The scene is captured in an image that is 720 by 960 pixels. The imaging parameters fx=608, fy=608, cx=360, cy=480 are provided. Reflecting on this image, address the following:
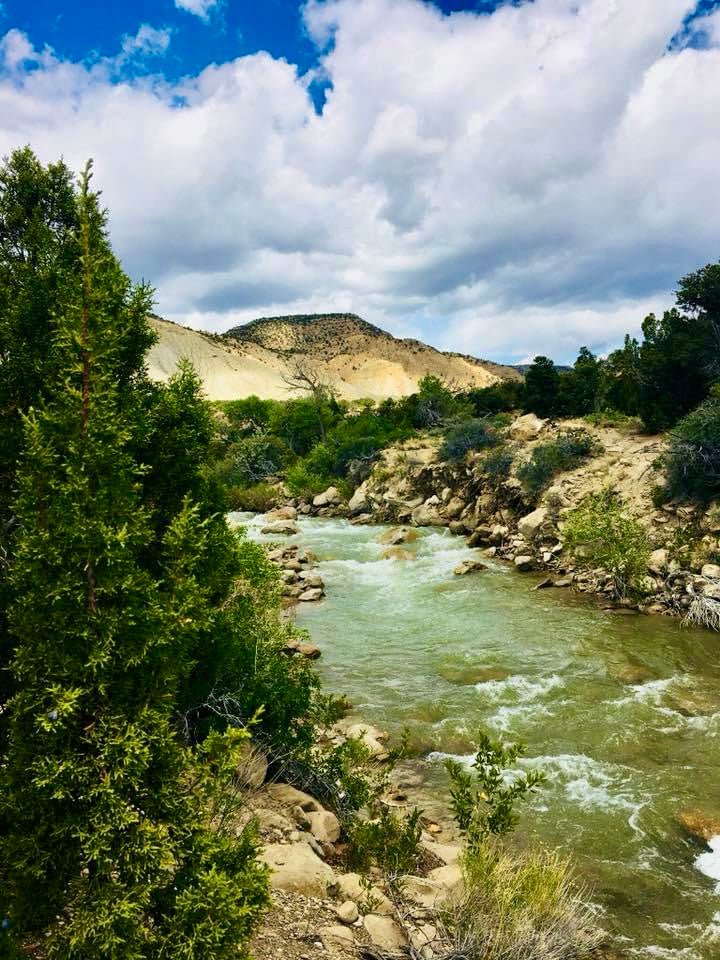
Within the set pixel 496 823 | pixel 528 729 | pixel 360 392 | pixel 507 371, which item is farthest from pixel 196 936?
pixel 507 371

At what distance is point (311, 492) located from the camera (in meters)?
37.3

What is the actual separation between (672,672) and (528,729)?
3.86 metres

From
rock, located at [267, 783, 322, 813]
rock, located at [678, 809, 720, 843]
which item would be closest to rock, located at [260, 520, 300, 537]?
rock, located at [267, 783, 322, 813]

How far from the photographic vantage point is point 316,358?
11312 centimetres

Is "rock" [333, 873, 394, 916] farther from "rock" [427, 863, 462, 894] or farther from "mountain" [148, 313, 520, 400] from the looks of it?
"mountain" [148, 313, 520, 400]

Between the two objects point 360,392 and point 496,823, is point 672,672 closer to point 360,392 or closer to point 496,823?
point 496,823

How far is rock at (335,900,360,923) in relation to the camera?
518 cm

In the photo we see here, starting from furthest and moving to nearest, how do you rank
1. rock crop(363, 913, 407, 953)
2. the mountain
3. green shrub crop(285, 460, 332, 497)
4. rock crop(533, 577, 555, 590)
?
the mountain → green shrub crop(285, 460, 332, 497) → rock crop(533, 577, 555, 590) → rock crop(363, 913, 407, 953)

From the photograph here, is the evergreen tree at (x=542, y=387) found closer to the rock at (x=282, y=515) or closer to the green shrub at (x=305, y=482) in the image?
the green shrub at (x=305, y=482)

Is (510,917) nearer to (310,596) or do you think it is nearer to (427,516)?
(310,596)

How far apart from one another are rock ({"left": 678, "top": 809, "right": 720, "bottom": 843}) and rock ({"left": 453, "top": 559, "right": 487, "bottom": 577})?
1254cm

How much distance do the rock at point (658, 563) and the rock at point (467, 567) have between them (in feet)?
19.0

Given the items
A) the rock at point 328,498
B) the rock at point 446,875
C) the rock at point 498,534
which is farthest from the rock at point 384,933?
the rock at point 328,498

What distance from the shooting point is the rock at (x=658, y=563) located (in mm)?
16281
